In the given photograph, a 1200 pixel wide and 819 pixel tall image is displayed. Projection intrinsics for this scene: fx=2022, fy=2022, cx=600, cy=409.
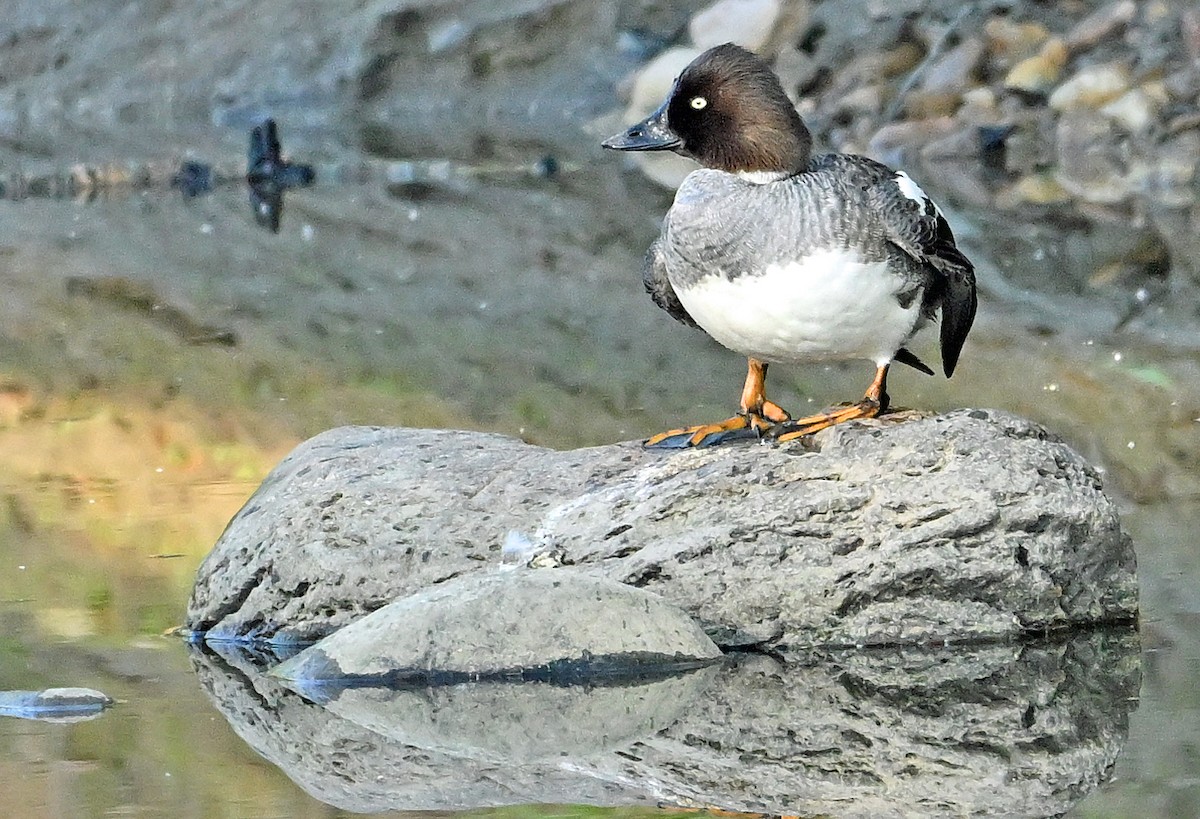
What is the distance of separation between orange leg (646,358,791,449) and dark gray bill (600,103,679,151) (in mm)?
714

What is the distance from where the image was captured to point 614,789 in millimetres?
4316

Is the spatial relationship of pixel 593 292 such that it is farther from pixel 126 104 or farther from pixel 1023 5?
pixel 126 104

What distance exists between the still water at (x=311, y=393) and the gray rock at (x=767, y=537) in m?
0.30

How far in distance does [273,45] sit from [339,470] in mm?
22841

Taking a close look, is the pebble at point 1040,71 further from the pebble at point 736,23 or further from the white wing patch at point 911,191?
the white wing patch at point 911,191

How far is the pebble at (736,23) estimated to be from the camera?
76.5 feet

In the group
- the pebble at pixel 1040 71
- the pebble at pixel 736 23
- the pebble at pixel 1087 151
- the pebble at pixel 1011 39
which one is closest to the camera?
the pebble at pixel 1087 151

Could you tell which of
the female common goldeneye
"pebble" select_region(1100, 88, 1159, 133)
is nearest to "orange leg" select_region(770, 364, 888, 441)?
the female common goldeneye

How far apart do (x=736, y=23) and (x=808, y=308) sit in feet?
62.4

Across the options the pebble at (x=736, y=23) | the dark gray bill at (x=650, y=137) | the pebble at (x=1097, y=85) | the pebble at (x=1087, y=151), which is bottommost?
the dark gray bill at (x=650, y=137)

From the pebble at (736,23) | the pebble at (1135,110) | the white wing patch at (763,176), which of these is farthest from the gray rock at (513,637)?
the pebble at (736,23)

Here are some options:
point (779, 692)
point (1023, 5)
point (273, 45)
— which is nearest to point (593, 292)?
point (779, 692)

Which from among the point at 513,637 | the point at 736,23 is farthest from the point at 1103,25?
the point at 513,637

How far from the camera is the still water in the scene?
468 cm
